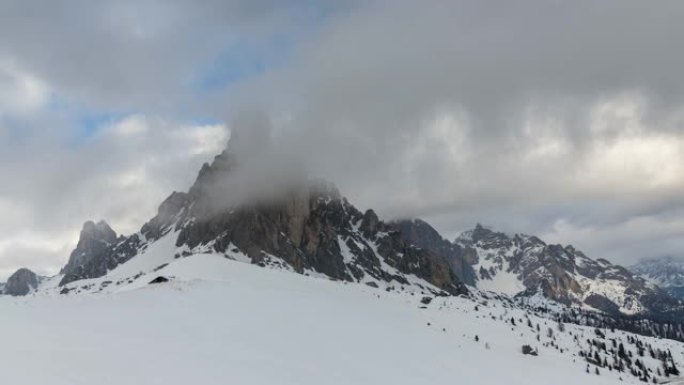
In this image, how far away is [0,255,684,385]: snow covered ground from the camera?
18.8 m

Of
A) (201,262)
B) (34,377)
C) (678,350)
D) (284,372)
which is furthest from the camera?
(678,350)

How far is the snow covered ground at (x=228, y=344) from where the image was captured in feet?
61.7

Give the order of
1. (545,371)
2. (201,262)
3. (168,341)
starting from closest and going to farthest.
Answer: (168,341) → (545,371) → (201,262)

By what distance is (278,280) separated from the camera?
72375mm

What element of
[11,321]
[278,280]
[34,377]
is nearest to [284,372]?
[34,377]

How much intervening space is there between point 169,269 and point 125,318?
48.6m

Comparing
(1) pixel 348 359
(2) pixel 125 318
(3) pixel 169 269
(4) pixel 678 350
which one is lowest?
(4) pixel 678 350

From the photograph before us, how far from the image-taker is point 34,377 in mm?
15539

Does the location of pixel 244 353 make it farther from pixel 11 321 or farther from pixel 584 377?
pixel 584 377

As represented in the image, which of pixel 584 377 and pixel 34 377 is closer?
pixel 34 377

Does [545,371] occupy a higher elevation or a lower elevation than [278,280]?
lower

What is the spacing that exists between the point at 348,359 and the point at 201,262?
178 ft

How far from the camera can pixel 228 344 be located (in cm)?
2683

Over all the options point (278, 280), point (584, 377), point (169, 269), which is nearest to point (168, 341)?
point (584, 377)
